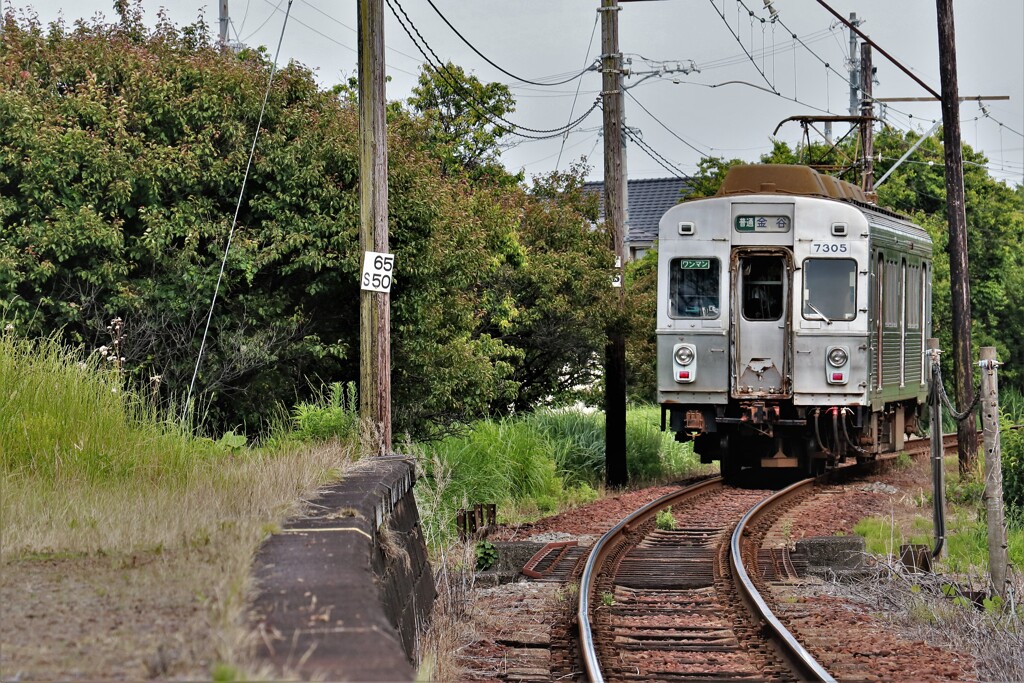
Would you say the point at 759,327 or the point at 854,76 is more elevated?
the point at 854,76

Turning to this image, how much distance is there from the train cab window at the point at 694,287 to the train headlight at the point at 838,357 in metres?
1.55

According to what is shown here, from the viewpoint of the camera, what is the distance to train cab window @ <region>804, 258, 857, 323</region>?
17.2m

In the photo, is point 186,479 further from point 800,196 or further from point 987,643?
point 800,196

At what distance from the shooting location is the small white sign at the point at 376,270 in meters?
→ 12.5

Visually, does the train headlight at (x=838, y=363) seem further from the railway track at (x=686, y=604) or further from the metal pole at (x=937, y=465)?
the metal pole at (x=937, y=465)

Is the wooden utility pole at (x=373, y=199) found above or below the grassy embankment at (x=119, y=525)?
above

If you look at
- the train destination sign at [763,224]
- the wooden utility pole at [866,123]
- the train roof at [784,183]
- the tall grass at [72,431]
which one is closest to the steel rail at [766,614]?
the train destination sign at [763,224]

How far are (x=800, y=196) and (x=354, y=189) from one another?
6.44m

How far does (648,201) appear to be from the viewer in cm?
5950

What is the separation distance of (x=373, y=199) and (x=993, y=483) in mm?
6079

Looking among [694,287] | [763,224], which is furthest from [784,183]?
[694,287]

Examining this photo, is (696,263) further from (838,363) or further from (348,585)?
(348,585)

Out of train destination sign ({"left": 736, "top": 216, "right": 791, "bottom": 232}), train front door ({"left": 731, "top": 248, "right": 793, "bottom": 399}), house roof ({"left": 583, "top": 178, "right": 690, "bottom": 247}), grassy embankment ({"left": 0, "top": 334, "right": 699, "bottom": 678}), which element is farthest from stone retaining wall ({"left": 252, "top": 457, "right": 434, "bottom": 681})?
house roof ({"left": 583, "top": 178, "right": 690, "bottom": 247})

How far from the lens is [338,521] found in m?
6.82
